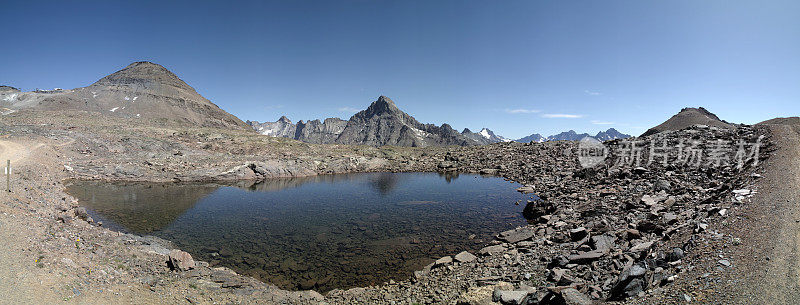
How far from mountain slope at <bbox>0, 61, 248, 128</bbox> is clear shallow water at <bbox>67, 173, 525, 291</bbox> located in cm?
7990

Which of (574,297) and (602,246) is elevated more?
(602,246)

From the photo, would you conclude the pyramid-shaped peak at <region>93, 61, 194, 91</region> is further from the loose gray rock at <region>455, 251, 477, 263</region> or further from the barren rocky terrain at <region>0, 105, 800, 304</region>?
the loose gray rock at <region>455, 251, 477, 263</region>

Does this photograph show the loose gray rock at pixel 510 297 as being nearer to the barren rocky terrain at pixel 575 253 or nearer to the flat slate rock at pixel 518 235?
the barren rocky terrain at pixel 575 253

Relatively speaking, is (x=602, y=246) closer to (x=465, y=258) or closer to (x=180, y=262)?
(x=465, y=258)

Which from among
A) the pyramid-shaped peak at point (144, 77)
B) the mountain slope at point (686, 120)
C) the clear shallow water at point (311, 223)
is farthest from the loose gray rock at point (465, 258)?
the pyramid-shaped peak at point (144, 77)

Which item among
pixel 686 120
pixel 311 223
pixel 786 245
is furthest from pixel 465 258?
pixel 686 120

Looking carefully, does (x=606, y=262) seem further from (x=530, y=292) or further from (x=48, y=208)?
(x=48, y=208)

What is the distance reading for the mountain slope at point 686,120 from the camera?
51662 mm

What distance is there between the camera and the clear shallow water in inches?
602

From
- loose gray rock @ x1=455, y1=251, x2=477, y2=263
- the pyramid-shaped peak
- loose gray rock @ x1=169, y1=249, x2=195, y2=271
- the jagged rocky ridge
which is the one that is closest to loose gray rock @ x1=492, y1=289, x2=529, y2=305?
the jagged rocky ridge

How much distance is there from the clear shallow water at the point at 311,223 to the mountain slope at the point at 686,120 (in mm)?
42118

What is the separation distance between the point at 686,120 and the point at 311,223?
70557 millimetres

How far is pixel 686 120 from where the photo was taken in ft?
176

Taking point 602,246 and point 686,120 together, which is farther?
point 686,120
